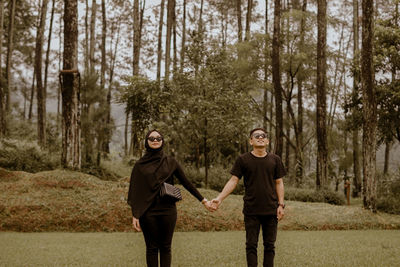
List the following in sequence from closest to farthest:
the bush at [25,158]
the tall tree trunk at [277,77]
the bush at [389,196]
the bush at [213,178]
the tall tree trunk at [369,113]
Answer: the tall tree trunk at [369,113]
the bush at [389,196]
the bush at [25,158]
the bush at [213,178]
the tall tree trunk at [277,77]

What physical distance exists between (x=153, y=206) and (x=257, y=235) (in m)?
1.40

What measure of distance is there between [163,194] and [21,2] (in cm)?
3628

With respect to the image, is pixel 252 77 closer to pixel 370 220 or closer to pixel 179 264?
pixel 370 220

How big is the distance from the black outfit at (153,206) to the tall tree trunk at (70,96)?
13.2 meters

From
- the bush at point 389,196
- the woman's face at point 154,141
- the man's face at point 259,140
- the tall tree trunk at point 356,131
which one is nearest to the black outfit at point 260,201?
the man's face at point 259,140

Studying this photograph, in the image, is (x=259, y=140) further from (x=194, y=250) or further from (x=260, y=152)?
(x=194, y=250)

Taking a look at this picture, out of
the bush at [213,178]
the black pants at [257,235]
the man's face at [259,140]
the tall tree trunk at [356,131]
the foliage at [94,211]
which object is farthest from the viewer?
the tall tree trunk at [356,131]

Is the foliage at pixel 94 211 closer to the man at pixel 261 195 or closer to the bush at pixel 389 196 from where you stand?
the bush at pixel 389 196

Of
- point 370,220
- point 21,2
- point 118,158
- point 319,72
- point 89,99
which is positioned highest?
point 21,2

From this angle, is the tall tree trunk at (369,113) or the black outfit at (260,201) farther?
the tall tree trunk at (369,113)

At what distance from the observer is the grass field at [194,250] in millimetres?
7246

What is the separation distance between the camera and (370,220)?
48.4ft

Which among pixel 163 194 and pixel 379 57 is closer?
pixel 163 194

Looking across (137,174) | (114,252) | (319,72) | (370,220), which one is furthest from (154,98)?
(137,174)
